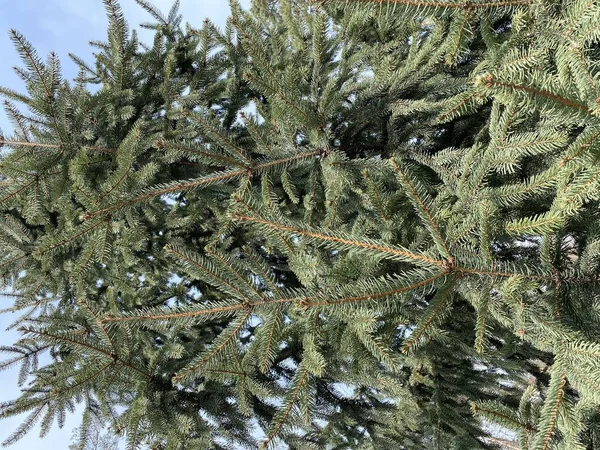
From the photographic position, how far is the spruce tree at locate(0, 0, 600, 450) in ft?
6.39

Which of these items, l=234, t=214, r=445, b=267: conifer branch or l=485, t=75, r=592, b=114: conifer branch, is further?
l=234, t=214, r=445, b=267: conifer branch

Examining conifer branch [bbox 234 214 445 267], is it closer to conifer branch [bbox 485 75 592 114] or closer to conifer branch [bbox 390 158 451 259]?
conifer branch [bbox 390 158 451 259]

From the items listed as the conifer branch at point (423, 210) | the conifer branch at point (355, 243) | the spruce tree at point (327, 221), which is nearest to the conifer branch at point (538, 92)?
the spruce tree at point (327, 221)

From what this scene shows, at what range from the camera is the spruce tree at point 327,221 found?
195 cm

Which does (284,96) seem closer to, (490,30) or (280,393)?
(490,30)

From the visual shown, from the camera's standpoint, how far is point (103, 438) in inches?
164

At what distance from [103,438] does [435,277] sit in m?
3.73

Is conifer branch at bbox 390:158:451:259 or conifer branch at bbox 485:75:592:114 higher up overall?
conifer branch at bbox 485:75:592:114

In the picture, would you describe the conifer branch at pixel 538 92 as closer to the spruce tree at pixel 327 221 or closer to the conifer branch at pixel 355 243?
the spruce tree at pixel 327 221

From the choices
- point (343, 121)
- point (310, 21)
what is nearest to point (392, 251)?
point (343, 121)

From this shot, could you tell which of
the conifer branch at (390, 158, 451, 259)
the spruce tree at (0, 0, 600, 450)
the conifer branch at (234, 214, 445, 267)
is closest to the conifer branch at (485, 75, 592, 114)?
the spruce tree at (0, 0, 600, 450)

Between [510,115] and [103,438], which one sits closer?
[510,115]

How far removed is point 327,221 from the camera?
3010mm

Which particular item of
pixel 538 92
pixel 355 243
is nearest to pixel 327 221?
pixel 355 243
